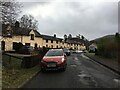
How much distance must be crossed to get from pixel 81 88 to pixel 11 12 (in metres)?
13.6

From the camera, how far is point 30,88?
10.0 meters

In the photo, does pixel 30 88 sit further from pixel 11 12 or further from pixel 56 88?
pixel 11 12

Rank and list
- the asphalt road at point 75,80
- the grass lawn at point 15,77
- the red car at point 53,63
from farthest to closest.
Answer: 1. the red car at point 53,63
2. the asphalt road at point 75,80
3. the grass lawn at point 15,77

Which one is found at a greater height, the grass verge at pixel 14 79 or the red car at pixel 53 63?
the red car at pixel 53 63

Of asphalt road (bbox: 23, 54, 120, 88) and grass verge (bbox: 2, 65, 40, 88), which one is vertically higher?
grass verge (bbox: 2, 65, 40, 88)

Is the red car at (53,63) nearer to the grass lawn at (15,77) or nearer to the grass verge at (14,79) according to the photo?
the grass lawn at (15,77)

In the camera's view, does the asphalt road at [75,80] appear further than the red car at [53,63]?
No

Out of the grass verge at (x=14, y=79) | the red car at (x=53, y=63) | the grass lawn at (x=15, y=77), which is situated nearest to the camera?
the grass verge at (x=14, y=79)

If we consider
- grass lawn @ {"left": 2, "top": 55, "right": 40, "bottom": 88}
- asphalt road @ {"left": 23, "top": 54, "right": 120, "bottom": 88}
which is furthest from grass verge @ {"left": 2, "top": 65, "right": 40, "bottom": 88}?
asphalt road @ {"left": 23, "top": 54, "right": 120, "bottom": 88}

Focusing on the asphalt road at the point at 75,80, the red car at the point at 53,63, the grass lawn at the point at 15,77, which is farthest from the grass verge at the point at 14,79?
the red car at the point at 53,63

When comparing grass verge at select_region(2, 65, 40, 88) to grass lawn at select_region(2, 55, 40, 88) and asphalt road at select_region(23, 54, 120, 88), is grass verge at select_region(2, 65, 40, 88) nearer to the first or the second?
grass lawn at select_region(2, 55, 40, 88)

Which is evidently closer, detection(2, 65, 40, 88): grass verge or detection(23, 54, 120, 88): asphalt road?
detection(2, 65, 40, 88): grass verge

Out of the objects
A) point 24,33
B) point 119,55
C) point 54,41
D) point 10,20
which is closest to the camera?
point 10,20

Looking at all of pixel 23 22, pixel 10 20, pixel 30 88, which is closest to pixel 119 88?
pixel 30 88
